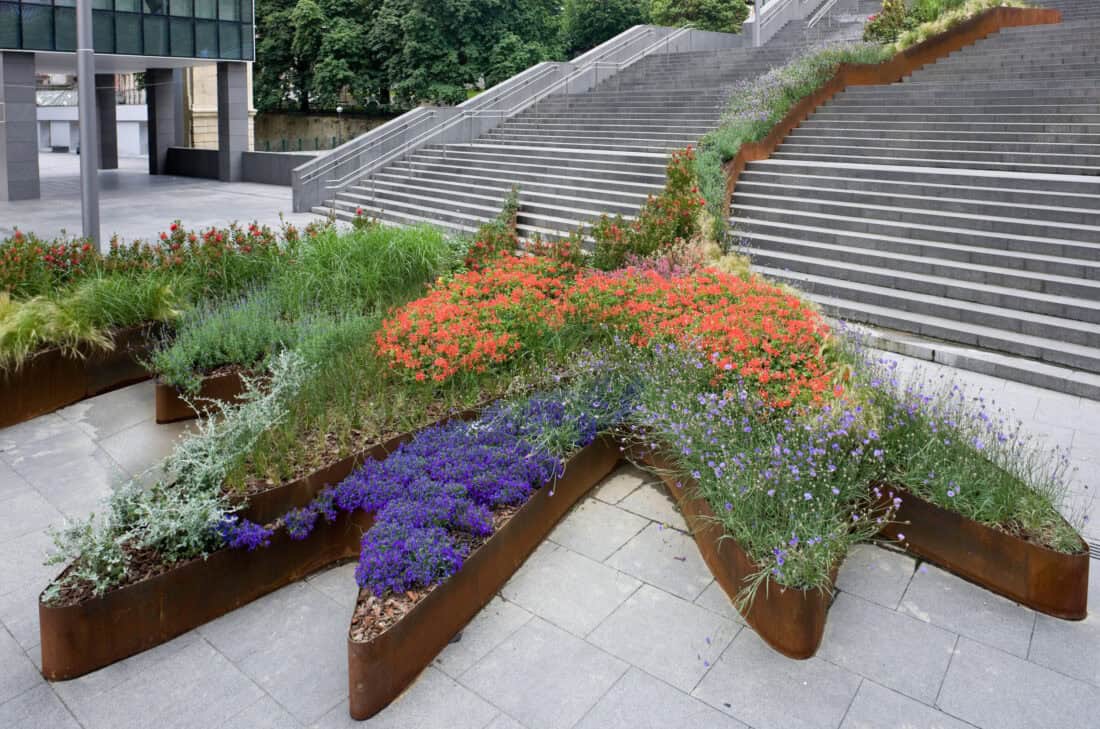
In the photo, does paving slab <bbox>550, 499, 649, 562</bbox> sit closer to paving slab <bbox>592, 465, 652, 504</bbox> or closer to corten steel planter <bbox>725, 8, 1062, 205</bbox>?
paving slab <bbox>592, 465, 652, 504</bbox>

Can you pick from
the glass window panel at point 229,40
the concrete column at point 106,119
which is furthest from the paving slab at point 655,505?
the concrete column at point 106,119

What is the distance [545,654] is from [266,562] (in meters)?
1.57

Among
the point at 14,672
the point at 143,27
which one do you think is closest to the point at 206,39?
the point at 143,27

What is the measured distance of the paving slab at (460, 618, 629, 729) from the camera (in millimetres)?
3506

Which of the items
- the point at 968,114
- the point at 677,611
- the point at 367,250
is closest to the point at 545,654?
the point at 677,611

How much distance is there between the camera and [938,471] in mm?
4531

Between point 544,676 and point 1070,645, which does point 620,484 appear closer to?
point 544,676

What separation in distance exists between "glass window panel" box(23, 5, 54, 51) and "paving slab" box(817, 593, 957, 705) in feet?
76.0

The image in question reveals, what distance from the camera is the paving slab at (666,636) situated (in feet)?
12.3

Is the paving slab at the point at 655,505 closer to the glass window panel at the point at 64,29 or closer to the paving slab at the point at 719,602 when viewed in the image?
the paving slab at the point at 719,602

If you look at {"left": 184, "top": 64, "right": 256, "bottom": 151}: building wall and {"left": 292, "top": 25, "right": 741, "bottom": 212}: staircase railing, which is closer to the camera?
{"left": 292, "top": 25, "right": 741, "bottom": 212}: staircase railing

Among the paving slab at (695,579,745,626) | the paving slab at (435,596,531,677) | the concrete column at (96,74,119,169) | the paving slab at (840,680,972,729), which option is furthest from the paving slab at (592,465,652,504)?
the concrete column at (96,74,119,169)

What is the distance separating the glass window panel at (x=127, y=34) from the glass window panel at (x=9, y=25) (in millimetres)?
2311

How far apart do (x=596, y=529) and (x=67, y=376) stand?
478 cm
